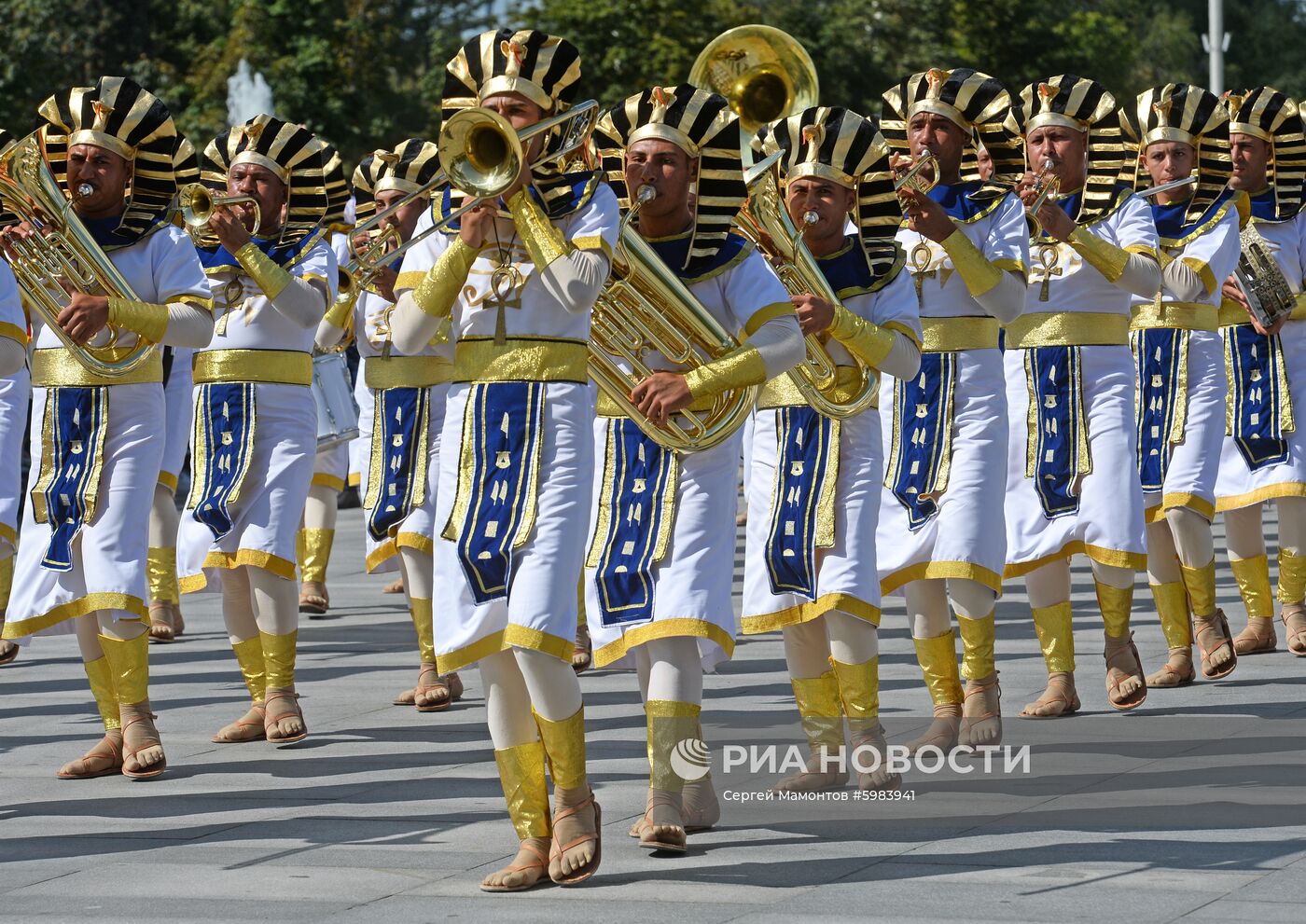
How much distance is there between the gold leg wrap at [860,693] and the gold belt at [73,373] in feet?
8.36

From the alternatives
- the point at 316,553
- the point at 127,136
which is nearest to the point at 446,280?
the point at 127,136

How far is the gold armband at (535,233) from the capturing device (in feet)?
19.8

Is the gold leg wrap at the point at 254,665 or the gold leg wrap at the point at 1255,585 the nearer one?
the gold leg wrap at the point at 254,665

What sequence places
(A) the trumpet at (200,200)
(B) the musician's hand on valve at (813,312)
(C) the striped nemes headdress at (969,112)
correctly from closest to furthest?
(B) the musician's hand on valve at (813,312)
(A) the trumpet at (200,200)
(C) the striped nemes headdress at (969,112)

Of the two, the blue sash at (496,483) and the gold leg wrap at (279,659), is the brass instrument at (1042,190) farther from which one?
the gold leg wrap at (279,659)

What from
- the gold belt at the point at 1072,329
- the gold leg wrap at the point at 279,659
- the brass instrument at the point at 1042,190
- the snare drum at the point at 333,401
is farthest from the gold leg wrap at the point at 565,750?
the snare drum at the point at 333,401

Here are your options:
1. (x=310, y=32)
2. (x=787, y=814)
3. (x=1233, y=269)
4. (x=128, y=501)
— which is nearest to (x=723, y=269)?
(x=787, y=814)

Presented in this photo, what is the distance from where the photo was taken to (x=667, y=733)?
6.46 metres

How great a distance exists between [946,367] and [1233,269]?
7.83 ft

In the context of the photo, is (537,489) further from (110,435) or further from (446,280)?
(110,435)

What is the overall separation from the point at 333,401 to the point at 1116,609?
474cm

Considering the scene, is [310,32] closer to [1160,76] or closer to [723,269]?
[1160,76]

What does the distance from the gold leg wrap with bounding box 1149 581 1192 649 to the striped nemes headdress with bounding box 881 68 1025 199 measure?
2174 mm

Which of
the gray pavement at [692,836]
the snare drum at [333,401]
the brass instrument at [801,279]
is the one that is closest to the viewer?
the gray pavement at [692,836]
